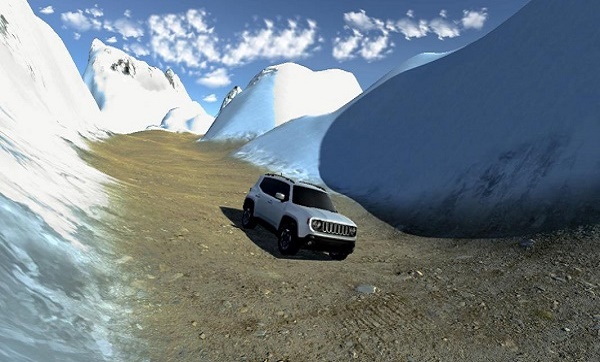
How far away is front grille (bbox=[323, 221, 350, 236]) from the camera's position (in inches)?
376

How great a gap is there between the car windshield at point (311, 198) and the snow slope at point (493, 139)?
203 inches

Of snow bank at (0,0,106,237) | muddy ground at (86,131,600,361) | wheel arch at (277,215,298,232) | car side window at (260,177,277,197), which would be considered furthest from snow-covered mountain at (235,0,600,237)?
snow bank at (0,0,106,237)

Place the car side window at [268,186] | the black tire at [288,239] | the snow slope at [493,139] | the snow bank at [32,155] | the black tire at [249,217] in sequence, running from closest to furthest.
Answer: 1. the snow bank at [32,155]
2. the black tire at [288,239]
3. the car side window at [268,186]
4. the black tire at [249,217]
5. the snow slope at [493,139]

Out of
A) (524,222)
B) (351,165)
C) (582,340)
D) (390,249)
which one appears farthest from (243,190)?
(582,340)

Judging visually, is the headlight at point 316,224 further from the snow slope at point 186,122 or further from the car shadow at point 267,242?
the snow slope at point 186,122

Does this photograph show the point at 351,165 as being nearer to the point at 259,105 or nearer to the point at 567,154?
the point at 567,154

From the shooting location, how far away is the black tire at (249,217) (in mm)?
12094

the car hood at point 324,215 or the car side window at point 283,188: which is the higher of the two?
the car side window at point 283,188

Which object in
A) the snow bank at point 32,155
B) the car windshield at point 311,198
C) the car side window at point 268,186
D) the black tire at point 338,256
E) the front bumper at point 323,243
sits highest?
the snow bank at point 32,155

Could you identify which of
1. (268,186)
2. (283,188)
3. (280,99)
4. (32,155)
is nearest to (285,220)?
(283,188)

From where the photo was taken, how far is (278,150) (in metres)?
34.6

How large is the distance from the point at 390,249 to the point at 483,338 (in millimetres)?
5996

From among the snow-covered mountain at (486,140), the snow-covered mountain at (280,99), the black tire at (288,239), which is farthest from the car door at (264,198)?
the snow-covered mountain at (280,99)

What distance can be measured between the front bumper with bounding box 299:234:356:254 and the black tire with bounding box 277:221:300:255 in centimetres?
22
